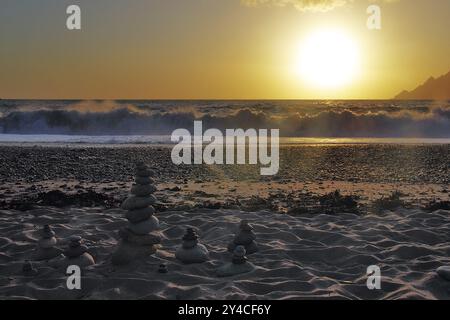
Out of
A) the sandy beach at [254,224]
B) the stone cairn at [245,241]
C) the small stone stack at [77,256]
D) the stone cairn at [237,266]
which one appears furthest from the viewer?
the stone cairn at [245,241]

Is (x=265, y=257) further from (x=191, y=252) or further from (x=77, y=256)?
(x=77, y=256)

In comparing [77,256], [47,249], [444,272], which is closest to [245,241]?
[77,256]

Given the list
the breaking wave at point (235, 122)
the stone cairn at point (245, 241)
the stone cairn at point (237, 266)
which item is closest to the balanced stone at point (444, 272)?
the stone cairn at point (237, 266)

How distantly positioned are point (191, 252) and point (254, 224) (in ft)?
7.82

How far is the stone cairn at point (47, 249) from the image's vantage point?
715 cm

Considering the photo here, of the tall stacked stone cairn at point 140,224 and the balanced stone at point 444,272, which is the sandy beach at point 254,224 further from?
the tall stacked stone cairn at point 140,224

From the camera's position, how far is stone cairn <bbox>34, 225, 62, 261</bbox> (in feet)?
23.5

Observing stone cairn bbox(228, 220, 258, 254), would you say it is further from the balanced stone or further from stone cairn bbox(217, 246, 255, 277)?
the balanced stone

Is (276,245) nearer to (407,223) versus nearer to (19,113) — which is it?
(407,223)


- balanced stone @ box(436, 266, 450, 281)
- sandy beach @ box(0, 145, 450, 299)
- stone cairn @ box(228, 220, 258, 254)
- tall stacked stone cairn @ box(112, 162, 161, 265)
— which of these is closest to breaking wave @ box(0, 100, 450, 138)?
sandy beach @ box(0, 145, 450, 299)

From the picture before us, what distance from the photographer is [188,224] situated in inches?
357

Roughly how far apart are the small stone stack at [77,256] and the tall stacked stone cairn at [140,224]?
426 millimetres

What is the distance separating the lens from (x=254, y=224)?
8992 millimetres
